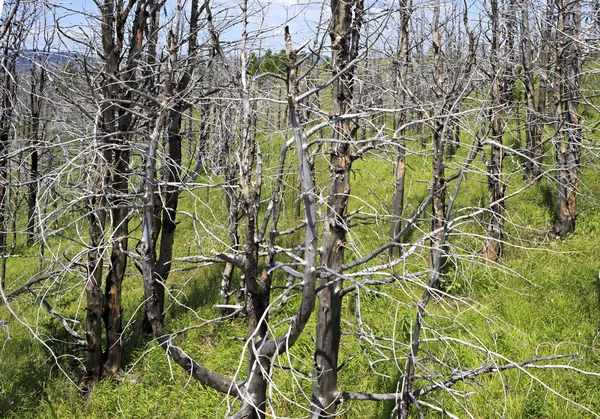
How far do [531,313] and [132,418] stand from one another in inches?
198

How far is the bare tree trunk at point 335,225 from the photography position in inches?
114

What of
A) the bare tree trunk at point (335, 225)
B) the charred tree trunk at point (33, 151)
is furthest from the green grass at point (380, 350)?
the bare tree trunk at point (335, 225)

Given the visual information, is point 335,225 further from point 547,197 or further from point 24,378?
point 547,197

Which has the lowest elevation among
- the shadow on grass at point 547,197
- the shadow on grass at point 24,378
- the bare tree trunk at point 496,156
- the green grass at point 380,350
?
the shadow on grass at point 24,378

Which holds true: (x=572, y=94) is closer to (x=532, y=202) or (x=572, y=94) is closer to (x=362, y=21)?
(x=532, y=202)

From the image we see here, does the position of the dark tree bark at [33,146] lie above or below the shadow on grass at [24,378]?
above

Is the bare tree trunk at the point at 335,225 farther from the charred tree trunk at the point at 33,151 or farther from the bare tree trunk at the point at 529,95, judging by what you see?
the charred tree trunk at the point at 33,151

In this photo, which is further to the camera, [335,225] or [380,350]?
[380,350]

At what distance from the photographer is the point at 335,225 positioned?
2.95 meters

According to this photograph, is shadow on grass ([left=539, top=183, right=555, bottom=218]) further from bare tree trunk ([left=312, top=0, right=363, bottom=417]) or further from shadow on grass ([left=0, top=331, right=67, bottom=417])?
shadow on grass ([left=0, top=331, right=67, bottom=417])

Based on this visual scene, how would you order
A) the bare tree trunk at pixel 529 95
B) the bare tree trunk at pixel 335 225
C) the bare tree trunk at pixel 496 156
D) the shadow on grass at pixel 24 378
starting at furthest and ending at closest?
the shadow on grass at pixel 24 378 → the bare tree trunk at pixel 529 95 → the bare tree trunk at pixel 335 225 → the bare tree trunk at pixel 496 156

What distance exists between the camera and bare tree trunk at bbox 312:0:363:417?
2.91 metres

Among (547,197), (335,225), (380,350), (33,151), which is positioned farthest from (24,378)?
(547,197)

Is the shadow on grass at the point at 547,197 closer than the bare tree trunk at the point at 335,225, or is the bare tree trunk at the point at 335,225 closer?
the bare tree trunk at the point at 335,225
